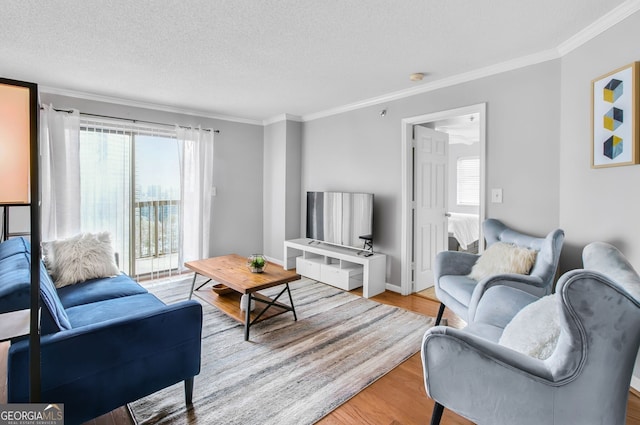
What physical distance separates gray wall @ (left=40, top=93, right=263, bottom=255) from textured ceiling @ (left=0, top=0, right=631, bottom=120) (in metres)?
1.38

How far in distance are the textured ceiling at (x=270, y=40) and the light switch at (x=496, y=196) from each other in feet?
3.78

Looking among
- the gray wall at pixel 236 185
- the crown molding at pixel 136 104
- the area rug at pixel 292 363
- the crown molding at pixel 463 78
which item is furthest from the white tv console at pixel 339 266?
the crown molding at pixel 136 104

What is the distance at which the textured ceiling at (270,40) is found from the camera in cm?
201

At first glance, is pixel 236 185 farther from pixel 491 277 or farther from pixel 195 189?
pixel 491 277

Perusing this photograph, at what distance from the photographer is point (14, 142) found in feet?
3.28

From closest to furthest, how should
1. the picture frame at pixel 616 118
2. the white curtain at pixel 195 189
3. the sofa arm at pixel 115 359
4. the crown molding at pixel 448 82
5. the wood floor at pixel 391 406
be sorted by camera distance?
the sofa arm at pixel 115 359
the wood floor at pixel 391 406
the picture frame at pixel 616 118
the crown molding at pixel 448 82
the white curtain at pixel 195 189

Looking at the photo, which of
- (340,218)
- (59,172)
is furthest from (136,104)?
(340,218)

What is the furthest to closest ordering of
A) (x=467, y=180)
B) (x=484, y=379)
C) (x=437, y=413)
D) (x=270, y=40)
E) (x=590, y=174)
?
(x=467, y=180)
(x=270, y=40)
(x=590, y=174)
(x=437, y=413)
(x=484, y=379)

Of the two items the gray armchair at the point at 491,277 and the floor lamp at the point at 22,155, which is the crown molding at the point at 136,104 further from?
the gray armchair at the point at 491,277

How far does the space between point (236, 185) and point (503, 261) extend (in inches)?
156

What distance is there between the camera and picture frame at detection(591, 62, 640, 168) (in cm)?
192

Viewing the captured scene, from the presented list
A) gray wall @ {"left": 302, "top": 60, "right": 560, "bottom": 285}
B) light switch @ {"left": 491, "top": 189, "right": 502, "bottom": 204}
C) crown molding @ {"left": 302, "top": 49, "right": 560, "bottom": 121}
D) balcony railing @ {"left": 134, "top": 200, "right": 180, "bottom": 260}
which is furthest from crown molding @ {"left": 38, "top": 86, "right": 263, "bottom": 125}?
light switch @ {"left": 491, "top": 189, "right": 502, "bottom": 204}

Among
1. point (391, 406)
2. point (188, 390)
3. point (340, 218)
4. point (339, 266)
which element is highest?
point (340, 218)

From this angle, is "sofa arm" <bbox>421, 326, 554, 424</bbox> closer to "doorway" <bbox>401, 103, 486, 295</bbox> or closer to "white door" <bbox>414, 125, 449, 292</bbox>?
"doorway" <bbox>401, 103, 486, 295</bbox>
